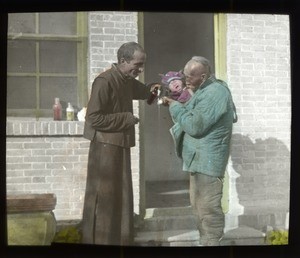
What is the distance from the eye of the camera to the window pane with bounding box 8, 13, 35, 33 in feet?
9.29

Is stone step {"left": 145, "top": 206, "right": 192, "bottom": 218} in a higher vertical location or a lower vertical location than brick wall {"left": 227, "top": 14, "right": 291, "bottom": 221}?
lower

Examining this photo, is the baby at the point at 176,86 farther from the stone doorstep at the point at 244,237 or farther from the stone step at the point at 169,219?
the stone doorstep at the point at 244,237

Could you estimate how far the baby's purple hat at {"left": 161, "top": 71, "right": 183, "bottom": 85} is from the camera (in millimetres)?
2801

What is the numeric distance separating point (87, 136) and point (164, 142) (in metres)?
0.44

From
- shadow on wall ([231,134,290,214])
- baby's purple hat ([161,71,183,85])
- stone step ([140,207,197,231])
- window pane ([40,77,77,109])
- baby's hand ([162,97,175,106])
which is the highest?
baby's purple hat ([161,71,183,85])

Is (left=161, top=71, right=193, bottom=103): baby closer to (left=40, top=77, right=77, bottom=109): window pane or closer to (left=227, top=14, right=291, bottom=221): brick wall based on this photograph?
(left=227, top=14, right=291, bottom=221): brick wall

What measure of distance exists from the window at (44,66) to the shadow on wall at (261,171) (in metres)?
0.94

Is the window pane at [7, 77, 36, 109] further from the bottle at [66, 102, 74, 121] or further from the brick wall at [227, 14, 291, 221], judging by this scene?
the brick wall at [227, 14, 291, 221]

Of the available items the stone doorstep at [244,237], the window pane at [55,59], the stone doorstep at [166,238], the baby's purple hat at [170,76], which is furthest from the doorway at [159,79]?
the window pane at [55,59]

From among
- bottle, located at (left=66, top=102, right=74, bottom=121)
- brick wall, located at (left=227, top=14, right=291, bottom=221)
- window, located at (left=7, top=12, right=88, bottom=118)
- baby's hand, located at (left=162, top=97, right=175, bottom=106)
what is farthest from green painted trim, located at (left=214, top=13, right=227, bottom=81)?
bottle, located at (left=66, top=102, right=74, bottom=121)

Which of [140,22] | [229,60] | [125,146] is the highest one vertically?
[140,22]

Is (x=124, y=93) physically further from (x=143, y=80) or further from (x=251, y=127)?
(x=251, y=127)
